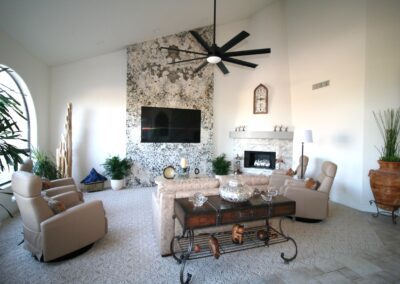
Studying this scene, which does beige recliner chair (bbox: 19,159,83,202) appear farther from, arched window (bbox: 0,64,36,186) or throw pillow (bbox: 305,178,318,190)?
throw pillow (bbox: 305,178,318,190)

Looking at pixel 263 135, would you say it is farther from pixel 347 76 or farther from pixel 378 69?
pixel 378 69

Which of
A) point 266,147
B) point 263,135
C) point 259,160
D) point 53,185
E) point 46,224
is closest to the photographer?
point 46,224

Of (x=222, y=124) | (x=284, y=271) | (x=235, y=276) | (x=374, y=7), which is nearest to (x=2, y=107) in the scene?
(x=235, y=276)

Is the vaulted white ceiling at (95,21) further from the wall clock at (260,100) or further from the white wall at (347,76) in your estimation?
the wall clock at (260,100)

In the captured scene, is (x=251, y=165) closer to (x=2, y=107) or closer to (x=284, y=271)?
(x=284, y=271)

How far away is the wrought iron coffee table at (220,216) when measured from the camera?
1.96m

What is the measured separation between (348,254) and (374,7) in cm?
430

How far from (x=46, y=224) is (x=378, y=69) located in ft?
19.0

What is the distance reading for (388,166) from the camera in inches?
138

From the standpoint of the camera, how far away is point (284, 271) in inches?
86.9

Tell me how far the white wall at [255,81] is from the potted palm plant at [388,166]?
2.30 meters

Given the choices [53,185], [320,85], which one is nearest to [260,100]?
[320,85]

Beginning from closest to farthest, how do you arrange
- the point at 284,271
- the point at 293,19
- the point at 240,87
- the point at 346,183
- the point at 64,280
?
1. the point at 64,280
2. the point at 284,271
3. the point at 346,183
4. the point at 293,19
5. the point at 240,87

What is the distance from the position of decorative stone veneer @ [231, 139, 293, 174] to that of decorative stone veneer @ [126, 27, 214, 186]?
2.97ft
